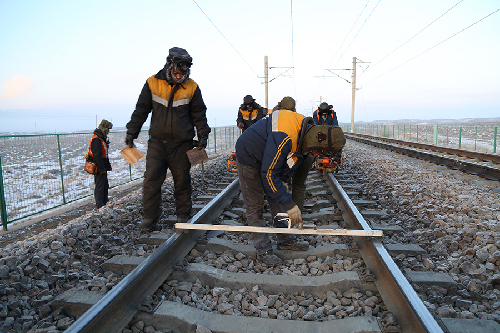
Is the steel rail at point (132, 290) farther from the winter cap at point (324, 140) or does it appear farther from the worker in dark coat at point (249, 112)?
the worker in dark coat at point (249, 112)

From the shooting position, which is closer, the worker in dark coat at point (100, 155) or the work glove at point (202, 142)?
the work glove at point (202, 142)

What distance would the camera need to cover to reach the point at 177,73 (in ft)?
13.0

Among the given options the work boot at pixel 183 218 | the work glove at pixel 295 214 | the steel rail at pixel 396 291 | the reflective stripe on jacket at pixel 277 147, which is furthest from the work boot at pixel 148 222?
the steel rail at pixel 396 291

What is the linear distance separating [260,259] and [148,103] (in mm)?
2372

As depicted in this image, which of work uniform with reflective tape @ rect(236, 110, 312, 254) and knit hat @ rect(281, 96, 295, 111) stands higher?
knit hat @ rect(281, 96, 295, 111)

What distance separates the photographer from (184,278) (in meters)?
2.83

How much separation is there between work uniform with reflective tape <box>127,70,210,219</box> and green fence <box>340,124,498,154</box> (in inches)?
505

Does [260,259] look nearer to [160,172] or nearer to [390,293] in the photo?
[390,293]

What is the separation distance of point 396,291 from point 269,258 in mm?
1157

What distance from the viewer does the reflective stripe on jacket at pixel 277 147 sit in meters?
2.86

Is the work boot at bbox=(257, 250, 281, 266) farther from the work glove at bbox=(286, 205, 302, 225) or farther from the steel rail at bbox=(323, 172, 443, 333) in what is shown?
the steel rail at bbox=(323, 172, 443, 333)

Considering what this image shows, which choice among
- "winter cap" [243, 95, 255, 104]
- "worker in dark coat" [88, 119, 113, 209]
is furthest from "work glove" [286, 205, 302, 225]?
"worker in dark coat" [88, 119, 113, 209]

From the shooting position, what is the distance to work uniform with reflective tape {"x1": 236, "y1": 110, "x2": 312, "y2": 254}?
2.88 meters

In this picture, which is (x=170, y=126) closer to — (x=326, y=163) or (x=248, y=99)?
(x=248, y=99)
